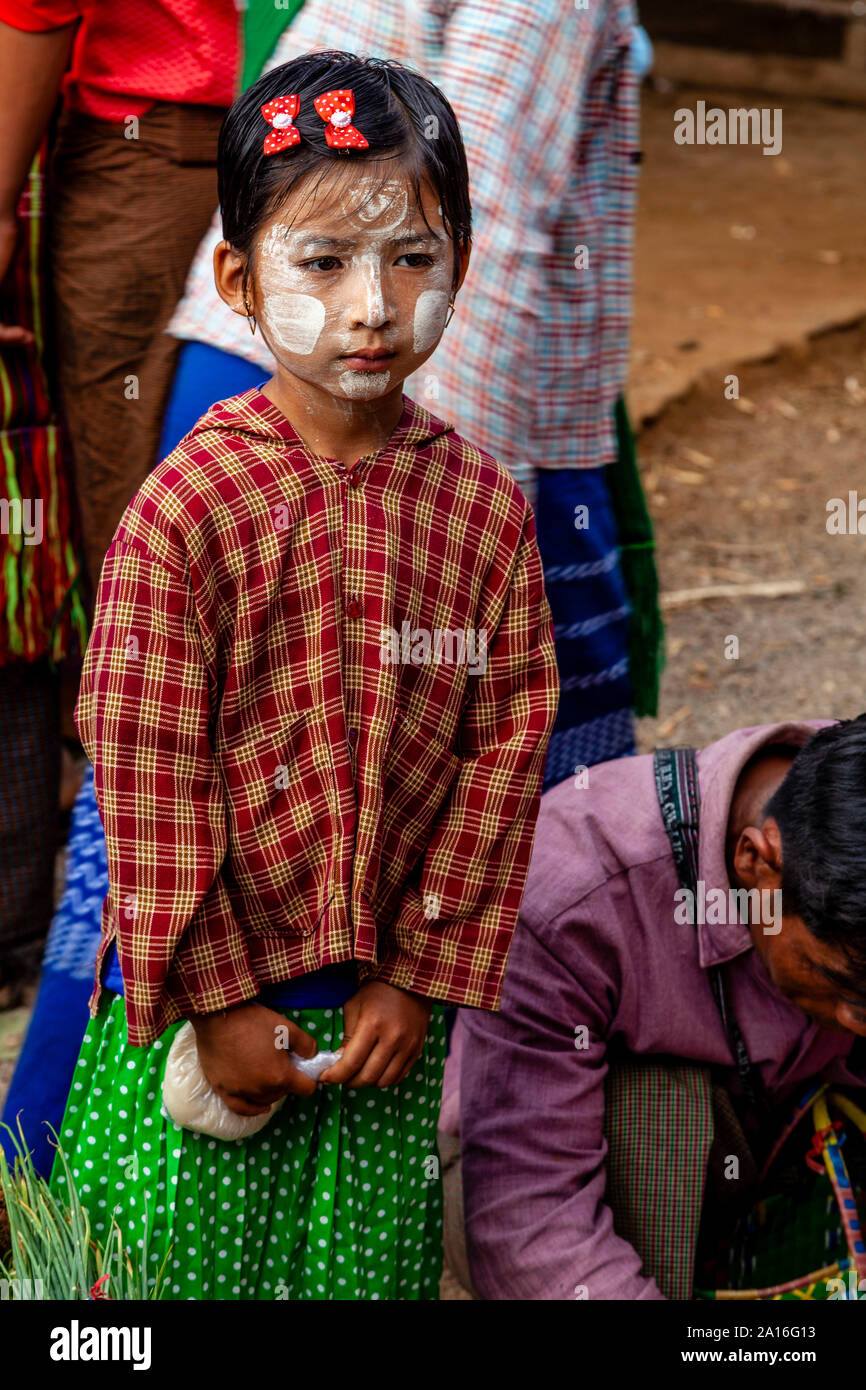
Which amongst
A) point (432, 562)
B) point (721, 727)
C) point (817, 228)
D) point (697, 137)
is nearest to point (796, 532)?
point (721, 727)

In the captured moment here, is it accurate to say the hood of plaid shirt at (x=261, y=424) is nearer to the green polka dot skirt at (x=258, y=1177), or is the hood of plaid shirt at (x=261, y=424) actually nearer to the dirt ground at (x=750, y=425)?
the green polka dot skirt at (x=258, y=1177)

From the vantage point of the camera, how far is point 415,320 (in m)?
1.33

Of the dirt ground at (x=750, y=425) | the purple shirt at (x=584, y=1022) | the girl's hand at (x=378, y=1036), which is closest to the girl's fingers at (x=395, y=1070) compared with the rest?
the girl's hand at (x=378, y=1036)

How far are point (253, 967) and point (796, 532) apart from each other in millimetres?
3431

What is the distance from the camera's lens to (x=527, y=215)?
187cm

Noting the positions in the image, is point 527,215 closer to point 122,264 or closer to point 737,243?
point 122,264

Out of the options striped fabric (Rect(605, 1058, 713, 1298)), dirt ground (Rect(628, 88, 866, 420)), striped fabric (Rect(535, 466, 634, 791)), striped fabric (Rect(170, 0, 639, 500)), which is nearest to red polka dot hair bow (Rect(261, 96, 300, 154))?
striped fabric (Rect(170, 0, 639, 500))

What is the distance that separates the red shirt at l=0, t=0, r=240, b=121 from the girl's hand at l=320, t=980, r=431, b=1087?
1090mm

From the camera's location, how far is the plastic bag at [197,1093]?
1.44 m

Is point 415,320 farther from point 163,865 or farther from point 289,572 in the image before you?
point 163,865

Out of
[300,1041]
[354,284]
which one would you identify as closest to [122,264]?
[354,284]

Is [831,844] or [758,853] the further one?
[758,853]

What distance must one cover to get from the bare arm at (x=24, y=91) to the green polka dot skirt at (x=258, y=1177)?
981 millimetres

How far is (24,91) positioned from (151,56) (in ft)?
0.53
